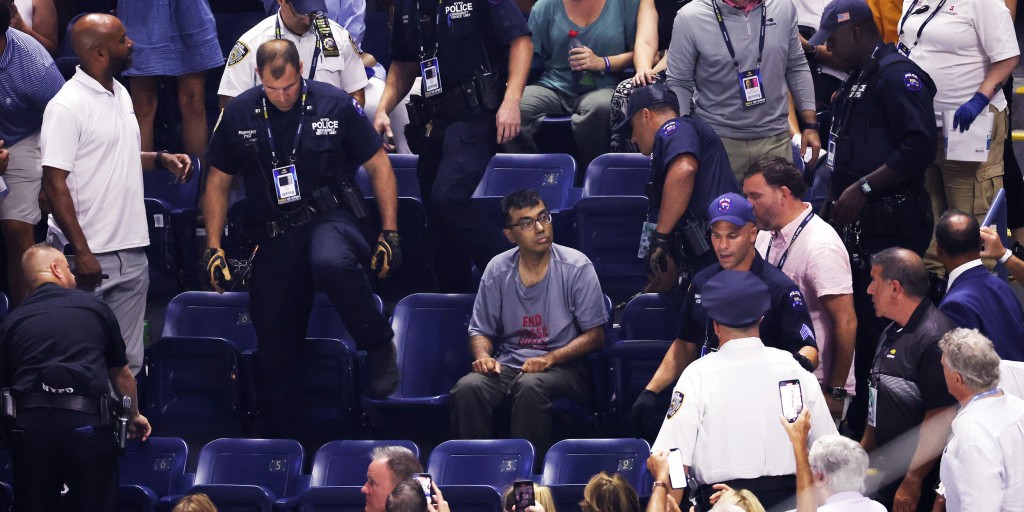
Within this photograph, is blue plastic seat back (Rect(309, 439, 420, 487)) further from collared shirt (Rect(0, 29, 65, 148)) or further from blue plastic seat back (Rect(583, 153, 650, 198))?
collared shirt (Rect(0, 29, 65, 148))

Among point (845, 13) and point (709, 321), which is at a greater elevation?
point (845, 13)

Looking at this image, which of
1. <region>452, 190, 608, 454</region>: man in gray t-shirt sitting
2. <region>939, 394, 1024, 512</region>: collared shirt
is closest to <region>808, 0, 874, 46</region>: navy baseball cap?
<region>452, 190, 608, 454</region>: man in gray t-shirt sitting

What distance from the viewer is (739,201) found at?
17.2ft

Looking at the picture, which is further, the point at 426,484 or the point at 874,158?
the point at 874,158

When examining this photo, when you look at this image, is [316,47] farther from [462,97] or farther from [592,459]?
[592,459]

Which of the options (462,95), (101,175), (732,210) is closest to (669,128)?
(732,210)

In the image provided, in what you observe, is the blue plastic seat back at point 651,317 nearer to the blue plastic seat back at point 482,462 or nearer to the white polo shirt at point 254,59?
the blue plastic seat back at point 482,462

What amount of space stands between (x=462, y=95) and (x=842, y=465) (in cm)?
288

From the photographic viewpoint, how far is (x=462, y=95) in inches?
257

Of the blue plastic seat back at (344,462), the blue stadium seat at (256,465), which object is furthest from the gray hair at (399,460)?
the blue stadium seat at (256,465)

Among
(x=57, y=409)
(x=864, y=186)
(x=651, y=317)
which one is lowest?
(x=57, y=409)

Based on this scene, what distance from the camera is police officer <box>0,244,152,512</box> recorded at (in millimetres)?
5328

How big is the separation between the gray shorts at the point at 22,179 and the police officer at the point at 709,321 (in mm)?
3007

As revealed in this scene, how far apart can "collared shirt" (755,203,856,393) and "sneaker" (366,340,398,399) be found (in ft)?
5.44
